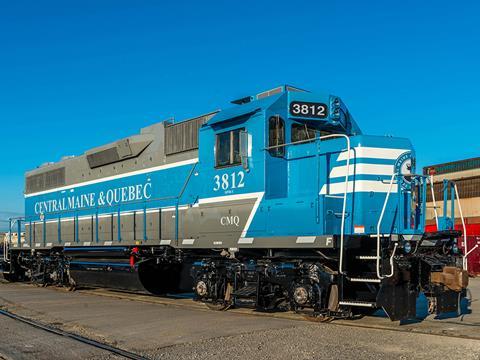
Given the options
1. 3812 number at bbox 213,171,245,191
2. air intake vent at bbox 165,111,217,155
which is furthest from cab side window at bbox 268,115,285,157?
air intake vent at bbox 165,111,217,155

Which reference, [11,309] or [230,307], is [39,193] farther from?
[230,307]

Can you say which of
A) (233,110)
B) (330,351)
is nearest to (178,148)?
(233,110)

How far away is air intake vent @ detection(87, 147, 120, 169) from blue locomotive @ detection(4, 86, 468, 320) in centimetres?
239

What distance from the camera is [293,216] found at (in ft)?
30.4

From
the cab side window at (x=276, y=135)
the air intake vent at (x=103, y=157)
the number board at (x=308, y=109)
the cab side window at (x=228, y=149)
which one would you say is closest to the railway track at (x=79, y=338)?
the cab side window at (x=228, y=149)

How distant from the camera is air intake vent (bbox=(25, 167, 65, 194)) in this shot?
61.1ft

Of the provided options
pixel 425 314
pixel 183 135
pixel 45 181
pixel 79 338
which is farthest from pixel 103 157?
pixel 425 314

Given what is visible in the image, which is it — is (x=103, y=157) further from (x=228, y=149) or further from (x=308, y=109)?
(x=308, y=109)

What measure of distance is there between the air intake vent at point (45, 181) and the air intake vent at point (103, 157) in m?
2.38

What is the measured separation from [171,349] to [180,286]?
6.16 meters

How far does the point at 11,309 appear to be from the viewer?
12031mm

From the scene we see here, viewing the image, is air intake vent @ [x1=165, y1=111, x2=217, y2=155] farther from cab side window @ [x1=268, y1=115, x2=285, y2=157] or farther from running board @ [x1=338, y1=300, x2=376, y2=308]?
running board @ [x1=338, y1=300, x2=376, y2=308]

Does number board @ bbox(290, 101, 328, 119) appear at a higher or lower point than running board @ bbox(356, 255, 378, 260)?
higher

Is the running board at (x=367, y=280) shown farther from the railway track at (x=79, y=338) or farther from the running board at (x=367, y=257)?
the railway track at (x=79, y=338)
